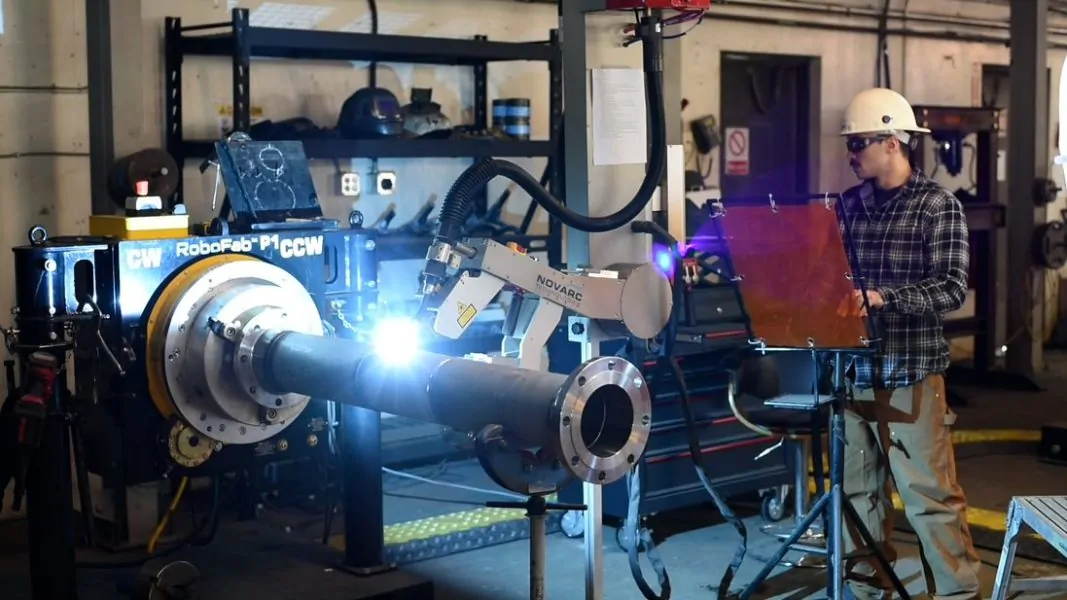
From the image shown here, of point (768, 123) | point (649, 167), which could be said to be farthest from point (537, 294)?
point (768, 123)

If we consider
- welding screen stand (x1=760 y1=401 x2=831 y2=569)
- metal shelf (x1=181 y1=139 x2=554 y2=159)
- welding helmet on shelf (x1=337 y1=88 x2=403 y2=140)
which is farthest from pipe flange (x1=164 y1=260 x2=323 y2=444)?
welding helmet on shelf (x1=337 y1=88 x2=403 y2=140)

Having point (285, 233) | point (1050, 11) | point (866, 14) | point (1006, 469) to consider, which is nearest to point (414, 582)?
point (285, 233)

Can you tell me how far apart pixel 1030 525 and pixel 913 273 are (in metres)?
0.79

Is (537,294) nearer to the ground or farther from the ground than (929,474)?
farther from the ground

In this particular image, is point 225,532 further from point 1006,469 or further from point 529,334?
point 1006,469

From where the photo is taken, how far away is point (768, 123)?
6871 mm

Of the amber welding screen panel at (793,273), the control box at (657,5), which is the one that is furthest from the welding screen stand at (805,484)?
the control box at (657,5)

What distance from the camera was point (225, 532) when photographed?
13.1 feet

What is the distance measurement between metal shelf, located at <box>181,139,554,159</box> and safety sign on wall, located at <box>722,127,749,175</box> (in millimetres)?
1733

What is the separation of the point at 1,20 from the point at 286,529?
186 cm

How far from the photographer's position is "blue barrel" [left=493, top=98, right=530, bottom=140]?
16.6 feet

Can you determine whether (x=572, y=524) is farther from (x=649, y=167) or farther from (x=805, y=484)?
(x=649, y=167)

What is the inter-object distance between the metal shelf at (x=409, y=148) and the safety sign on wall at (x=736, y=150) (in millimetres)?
1733

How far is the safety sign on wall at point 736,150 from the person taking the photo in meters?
6.52
